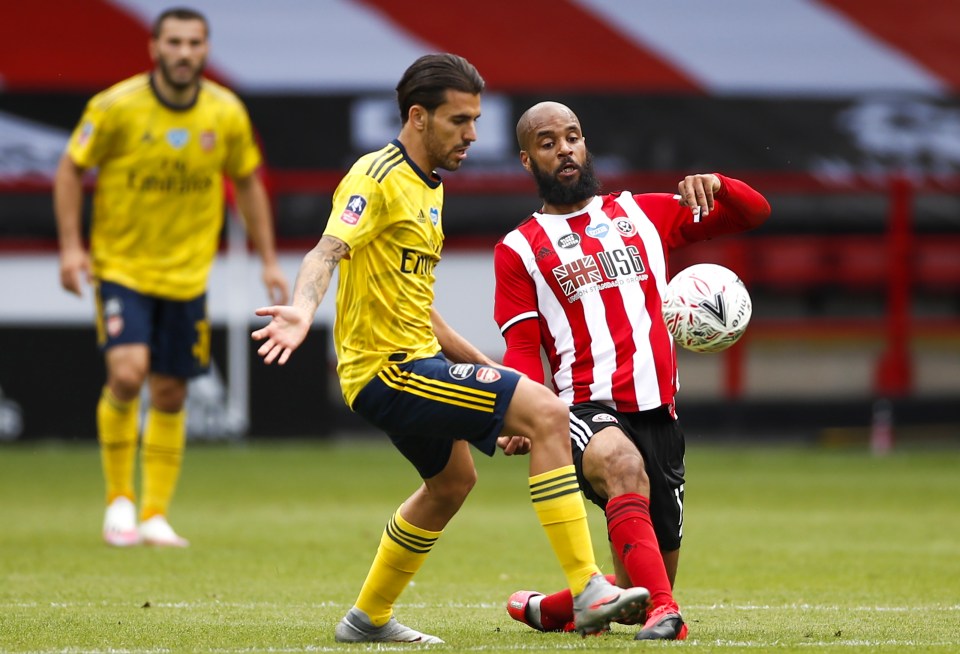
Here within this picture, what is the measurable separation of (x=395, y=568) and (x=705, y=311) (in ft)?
4.43

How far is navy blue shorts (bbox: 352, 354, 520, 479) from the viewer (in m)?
4.89

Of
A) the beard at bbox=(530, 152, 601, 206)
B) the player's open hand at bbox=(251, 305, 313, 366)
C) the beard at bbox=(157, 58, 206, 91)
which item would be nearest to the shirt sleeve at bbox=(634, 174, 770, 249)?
the beard at bbox=(530, 152, 601, 206)

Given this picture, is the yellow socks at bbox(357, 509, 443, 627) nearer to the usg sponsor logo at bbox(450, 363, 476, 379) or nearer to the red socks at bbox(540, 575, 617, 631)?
the red socks at bbox(540, 575, 617, 631)

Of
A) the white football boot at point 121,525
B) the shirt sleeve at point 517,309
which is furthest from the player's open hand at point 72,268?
the shirt sleeve at point 517,309

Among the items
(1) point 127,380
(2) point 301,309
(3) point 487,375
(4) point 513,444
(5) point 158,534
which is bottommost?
(5) point 158,534

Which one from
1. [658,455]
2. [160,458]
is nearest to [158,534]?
[160,458]

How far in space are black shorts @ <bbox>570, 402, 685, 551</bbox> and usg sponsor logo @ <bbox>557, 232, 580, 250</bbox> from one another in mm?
556

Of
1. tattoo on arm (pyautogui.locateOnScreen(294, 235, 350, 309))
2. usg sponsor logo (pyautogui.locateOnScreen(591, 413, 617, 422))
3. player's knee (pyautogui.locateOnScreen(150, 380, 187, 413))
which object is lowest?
player's knee (pyautogui.locateOnScreen(150, 380, 187, 413))

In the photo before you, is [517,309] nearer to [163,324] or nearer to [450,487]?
[450,487]

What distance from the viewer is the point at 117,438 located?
27.8 ft

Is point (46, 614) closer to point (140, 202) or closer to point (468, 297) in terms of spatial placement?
point (140, 202)

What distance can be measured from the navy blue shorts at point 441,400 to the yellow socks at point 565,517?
206mm

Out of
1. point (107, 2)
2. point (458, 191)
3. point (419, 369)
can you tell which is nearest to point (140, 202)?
point (419, 369)

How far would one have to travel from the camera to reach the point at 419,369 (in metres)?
5.01
